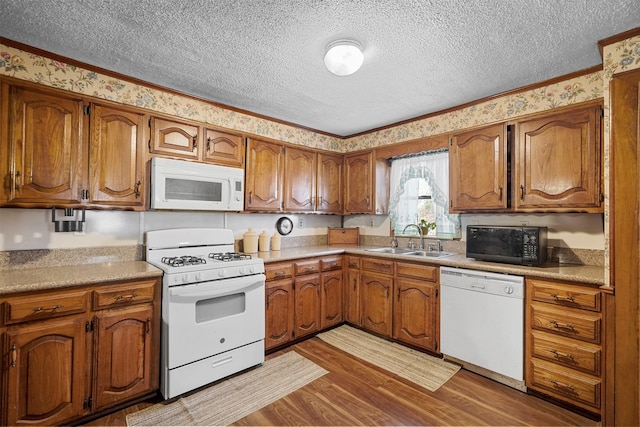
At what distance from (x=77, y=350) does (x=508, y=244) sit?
3.12 m

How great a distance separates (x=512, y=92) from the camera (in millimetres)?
2648

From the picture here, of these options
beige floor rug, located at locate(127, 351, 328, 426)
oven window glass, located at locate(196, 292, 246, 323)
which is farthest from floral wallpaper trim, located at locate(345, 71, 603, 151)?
beige floor rug, located at locate(127, 351, 328, 426)

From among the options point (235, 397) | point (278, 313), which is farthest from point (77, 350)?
point (278, 313)

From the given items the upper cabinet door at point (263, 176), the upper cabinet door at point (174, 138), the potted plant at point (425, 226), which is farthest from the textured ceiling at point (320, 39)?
the potted plant at point (425, 226)

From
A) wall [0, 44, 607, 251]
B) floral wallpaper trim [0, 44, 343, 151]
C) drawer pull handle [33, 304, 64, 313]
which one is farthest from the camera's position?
wall [0, 44, 607, 251]

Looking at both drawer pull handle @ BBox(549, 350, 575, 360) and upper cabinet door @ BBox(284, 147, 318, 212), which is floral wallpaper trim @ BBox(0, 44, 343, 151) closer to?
upper cabinet door @ BBox(284, 147, 318, 212)

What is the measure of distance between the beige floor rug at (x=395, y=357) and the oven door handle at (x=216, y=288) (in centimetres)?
112

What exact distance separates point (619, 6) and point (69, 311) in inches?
139

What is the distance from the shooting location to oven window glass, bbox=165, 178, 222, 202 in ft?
8.35

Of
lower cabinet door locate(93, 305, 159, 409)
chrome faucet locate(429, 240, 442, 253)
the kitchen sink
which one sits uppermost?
chrome faucet locate(429, 240, 442, 253)

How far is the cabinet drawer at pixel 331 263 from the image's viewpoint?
10.8 feet

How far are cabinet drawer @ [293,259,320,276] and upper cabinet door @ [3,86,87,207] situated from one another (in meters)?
1.84

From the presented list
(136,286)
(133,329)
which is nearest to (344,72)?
(136,286)

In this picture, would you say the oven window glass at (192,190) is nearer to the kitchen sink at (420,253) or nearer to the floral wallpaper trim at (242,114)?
the floral wallpaper trim at (242,114)
